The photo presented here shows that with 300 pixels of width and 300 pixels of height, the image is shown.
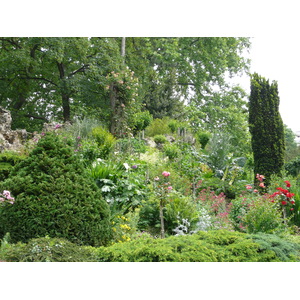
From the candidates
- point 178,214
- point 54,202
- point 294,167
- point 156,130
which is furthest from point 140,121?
point 54,202

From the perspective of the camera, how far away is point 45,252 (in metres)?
3.33

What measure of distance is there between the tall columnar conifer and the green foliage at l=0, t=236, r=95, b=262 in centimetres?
583

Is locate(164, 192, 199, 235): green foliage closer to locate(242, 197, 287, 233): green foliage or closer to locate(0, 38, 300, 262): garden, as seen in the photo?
locate(0, 38, 300, 262): garden

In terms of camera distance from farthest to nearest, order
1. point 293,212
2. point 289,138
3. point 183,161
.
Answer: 1. point 289,138
2. point 183,161
3. point 293,212

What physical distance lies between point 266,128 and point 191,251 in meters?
5.72

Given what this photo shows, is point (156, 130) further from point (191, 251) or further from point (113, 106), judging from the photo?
point (191, 251)

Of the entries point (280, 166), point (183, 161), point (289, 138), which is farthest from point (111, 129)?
point (289, 138)

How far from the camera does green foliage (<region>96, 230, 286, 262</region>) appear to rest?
3.42 meters

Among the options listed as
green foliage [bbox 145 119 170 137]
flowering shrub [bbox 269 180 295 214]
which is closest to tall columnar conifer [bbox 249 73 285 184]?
flowering shrub [bbox 269 180 295 214]

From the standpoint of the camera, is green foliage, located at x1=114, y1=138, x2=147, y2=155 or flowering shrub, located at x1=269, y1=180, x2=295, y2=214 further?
green foliage, located at x1=114, y1=138, x2=147, y2=155

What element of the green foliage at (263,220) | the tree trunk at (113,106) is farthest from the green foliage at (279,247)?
the tree trunk at (113,106)

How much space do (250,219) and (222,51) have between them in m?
12.1

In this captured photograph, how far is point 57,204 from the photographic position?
12.6ft
